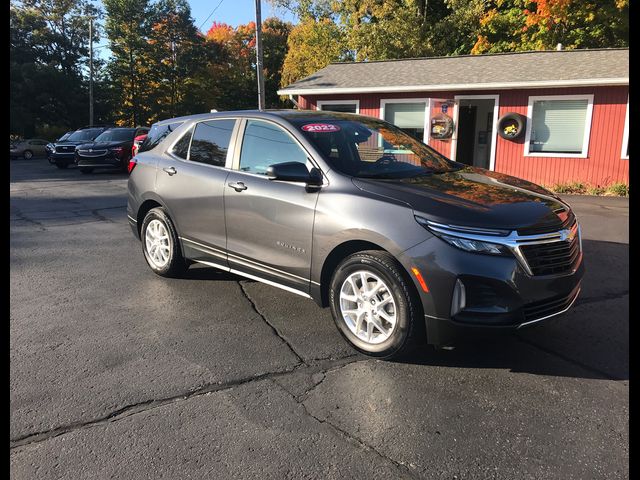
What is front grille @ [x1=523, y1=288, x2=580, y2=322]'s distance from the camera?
312cm

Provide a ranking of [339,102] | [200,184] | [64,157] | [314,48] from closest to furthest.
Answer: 1. [200,184]
2. [339,102]
3. [64,157]
4. [314,48]

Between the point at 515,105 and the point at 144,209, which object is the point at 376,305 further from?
the point at 515,105

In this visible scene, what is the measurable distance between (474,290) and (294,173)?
156 cm

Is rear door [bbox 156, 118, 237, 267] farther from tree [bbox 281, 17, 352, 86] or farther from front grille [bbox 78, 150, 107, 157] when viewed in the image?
tree [bbox 281, 17, 352, 86]

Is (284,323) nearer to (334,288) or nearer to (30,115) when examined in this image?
(334,288)

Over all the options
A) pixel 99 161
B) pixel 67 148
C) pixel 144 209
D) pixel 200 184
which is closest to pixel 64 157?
pixel 67 148

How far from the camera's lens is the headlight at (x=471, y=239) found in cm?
305

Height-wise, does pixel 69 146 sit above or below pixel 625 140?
below

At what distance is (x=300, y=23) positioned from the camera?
35.2m

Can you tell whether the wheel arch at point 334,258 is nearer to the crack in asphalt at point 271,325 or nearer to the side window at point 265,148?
the crack in asphalt at point 271,325

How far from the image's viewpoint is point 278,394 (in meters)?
3.04

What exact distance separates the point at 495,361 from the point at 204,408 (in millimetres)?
2013

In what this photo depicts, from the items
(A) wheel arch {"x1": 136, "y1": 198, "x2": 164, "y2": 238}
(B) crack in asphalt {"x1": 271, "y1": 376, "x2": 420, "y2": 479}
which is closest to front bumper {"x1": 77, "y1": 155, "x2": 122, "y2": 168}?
(A) wheel arch {"x1": 136, "y1": 198, "x2": 164, "y2": 238}

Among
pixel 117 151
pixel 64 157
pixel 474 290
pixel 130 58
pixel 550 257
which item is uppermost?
pixel 130 58
